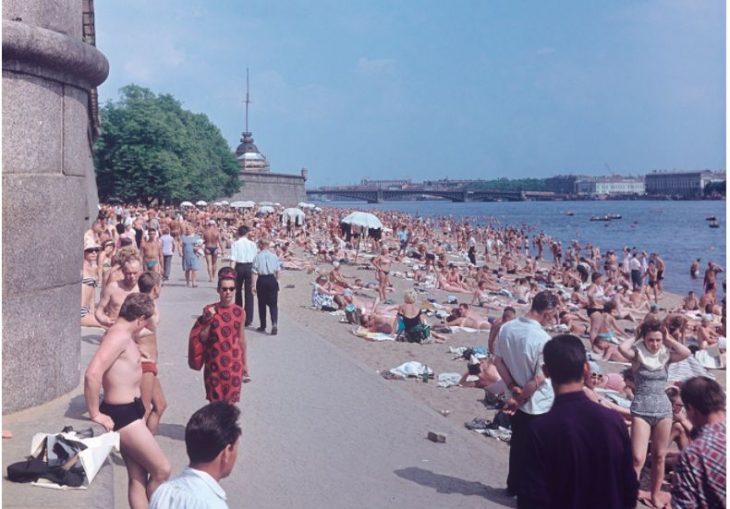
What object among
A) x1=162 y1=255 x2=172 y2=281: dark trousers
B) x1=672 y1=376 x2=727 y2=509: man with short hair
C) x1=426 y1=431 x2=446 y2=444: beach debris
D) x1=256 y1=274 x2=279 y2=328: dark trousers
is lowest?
x1=426 y1=431 x2=446 y2=444: beach debris

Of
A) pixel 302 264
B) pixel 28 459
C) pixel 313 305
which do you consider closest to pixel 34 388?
pixel 28 459

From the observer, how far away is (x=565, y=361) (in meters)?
3.62

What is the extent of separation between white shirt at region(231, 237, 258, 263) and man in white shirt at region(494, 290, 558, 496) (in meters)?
7.48

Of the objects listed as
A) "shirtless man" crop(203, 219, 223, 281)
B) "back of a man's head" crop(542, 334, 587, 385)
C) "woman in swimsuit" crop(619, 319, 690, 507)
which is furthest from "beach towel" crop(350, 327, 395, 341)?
"back of a man's head" crop(542, 334, 587, 385)

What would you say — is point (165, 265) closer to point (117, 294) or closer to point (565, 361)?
point (117, 294)

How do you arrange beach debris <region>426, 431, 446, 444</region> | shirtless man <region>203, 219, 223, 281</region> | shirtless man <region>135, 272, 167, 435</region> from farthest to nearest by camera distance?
shirtless man <region>203, 219, 223, 281</region>
beach debris <region>426, 431, 446, 444</region>
shirtless man <region>135, 272, 167, 435</region>

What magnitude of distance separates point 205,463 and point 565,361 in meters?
1.61

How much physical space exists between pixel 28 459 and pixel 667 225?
10182 centimetres

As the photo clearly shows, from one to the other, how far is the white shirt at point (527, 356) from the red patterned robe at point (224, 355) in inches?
78.9

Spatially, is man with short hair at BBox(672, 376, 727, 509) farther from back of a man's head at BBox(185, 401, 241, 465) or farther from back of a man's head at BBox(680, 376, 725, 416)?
back of a man's head at BBox(185, 401, 241, 465)

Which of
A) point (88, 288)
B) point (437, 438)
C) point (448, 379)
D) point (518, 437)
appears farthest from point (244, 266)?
point (518, 437)

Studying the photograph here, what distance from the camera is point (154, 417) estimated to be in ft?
20.2

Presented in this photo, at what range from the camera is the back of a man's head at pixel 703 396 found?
352 centimetres

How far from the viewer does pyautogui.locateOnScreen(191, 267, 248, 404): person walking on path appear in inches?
243
